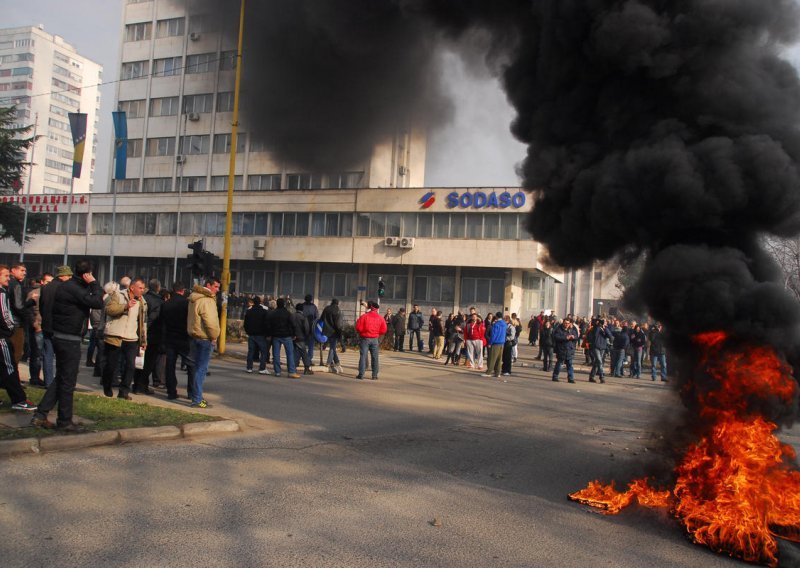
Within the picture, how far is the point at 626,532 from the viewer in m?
4.68

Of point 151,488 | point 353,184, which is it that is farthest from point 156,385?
point 353,184

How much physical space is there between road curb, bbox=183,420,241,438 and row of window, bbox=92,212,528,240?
3001cm

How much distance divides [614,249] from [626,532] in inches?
94.4

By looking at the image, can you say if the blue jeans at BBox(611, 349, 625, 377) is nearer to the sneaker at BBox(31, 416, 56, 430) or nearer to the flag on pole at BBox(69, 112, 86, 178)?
the sneaker at BBox(31, 416, 56, 430)

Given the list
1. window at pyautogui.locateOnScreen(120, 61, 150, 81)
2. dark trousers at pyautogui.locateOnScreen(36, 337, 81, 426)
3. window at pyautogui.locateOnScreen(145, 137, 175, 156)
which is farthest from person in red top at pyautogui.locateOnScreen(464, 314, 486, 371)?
window at pyautogui.locateOnScreen(120, 61, 150, 81)

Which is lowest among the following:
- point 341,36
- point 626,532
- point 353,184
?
point 626,532

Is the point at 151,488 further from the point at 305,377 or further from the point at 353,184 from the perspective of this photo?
the point at 353,184

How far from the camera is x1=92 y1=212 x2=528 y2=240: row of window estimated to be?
37.8 m

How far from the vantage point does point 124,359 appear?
29.8 feet

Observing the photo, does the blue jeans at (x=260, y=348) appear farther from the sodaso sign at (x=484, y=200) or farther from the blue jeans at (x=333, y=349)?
the sodaso sign at (x=484, y=200)

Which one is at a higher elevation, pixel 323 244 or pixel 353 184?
pixel 353 184

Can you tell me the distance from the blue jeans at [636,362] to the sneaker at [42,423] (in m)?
16.5

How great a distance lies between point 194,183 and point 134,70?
1134 cm

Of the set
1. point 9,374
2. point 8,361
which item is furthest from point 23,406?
point 8,361
